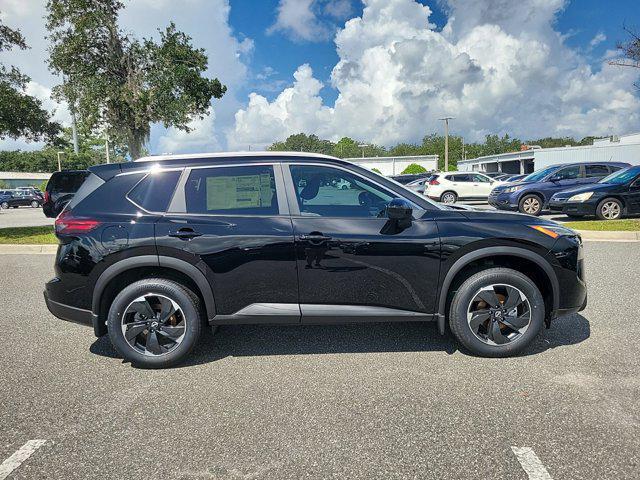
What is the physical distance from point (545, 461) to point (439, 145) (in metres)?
109

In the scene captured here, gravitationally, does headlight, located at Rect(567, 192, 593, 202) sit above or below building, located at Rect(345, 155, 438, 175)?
below

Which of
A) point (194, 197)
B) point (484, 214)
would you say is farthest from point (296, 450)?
point (484, 214)

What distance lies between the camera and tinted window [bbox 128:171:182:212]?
330 cm

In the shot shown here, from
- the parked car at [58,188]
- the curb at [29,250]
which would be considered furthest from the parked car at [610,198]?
the parked car at [58,188]

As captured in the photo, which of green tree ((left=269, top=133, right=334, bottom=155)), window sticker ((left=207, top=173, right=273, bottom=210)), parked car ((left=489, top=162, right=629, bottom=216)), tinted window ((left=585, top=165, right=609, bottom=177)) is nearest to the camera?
window sticker ((left=207, top=173, right=273, bottom=210))

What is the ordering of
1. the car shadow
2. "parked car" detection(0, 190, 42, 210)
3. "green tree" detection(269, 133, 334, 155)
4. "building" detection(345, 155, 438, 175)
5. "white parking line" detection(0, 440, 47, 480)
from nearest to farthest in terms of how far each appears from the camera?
"white parking line" detection(0, 440, 47, 480) < the car shadow < "parked car" detection(0, 190, 42, 210) < "building" detection(345, 155, 438, 175) < "green tree" detection(269, 133, 334, 155)

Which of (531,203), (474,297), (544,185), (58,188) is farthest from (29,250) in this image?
(544,185)

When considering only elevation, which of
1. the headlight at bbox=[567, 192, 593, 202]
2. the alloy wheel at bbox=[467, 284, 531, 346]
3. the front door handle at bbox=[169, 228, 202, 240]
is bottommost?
the alloy wheel at bbox=[467, 284, 531, 346]

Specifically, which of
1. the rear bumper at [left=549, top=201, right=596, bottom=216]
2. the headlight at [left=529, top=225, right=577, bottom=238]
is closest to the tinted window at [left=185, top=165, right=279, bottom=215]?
the headlight at [left=529, top=225, right=577, bottom=238]

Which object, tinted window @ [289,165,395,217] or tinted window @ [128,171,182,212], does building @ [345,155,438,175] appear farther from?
tinted window @ [128,171,182,212]

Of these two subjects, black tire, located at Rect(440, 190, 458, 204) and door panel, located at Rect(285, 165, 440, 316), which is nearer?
door panel, located at Rect(285, 165, 440, 316)

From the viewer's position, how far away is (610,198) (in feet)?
34.8

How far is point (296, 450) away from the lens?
228cm

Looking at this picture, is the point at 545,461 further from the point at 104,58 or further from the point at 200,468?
the point at 104,58
